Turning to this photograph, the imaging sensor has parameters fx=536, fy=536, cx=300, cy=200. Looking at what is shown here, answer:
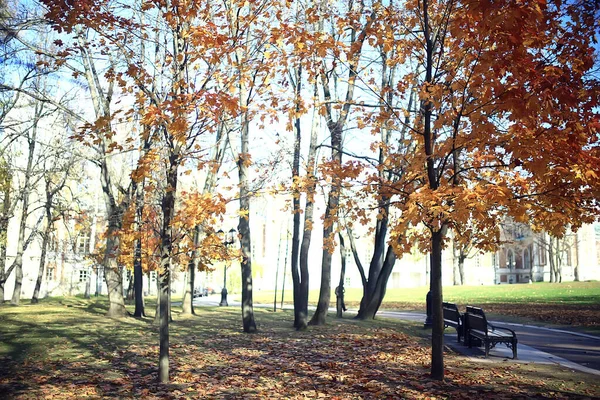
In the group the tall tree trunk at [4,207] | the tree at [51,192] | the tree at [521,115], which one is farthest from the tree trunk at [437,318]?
the tree at [51,192]

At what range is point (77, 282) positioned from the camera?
170ft

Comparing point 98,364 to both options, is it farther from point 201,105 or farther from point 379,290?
point 379,290

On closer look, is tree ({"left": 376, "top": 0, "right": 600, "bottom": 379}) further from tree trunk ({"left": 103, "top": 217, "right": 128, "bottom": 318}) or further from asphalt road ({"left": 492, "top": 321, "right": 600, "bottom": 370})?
tree trunk ({"left": 103, "top": 217, "right": 128, "bottom": 318})

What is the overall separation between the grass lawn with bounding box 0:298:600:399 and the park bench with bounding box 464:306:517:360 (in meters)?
0.46

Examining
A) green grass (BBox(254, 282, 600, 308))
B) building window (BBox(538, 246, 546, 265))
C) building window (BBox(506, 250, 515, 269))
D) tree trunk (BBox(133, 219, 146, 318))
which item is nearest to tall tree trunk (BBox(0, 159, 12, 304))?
tree trunk (BBox(133, 219, 146, 318))

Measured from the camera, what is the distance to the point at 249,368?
32.8 feet

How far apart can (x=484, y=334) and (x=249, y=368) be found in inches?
194

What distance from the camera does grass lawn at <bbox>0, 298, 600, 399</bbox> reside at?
791 cm

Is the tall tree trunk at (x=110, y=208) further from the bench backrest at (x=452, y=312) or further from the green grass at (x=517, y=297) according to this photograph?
the green grass at (x=517, y=297)

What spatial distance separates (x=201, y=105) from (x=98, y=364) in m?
5.24

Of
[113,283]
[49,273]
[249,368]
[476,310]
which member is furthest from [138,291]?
[49,273]

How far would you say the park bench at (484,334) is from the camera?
10.8 m

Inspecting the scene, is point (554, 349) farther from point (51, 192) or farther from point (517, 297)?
point (51, 192)

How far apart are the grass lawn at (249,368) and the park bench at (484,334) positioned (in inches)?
18.2
